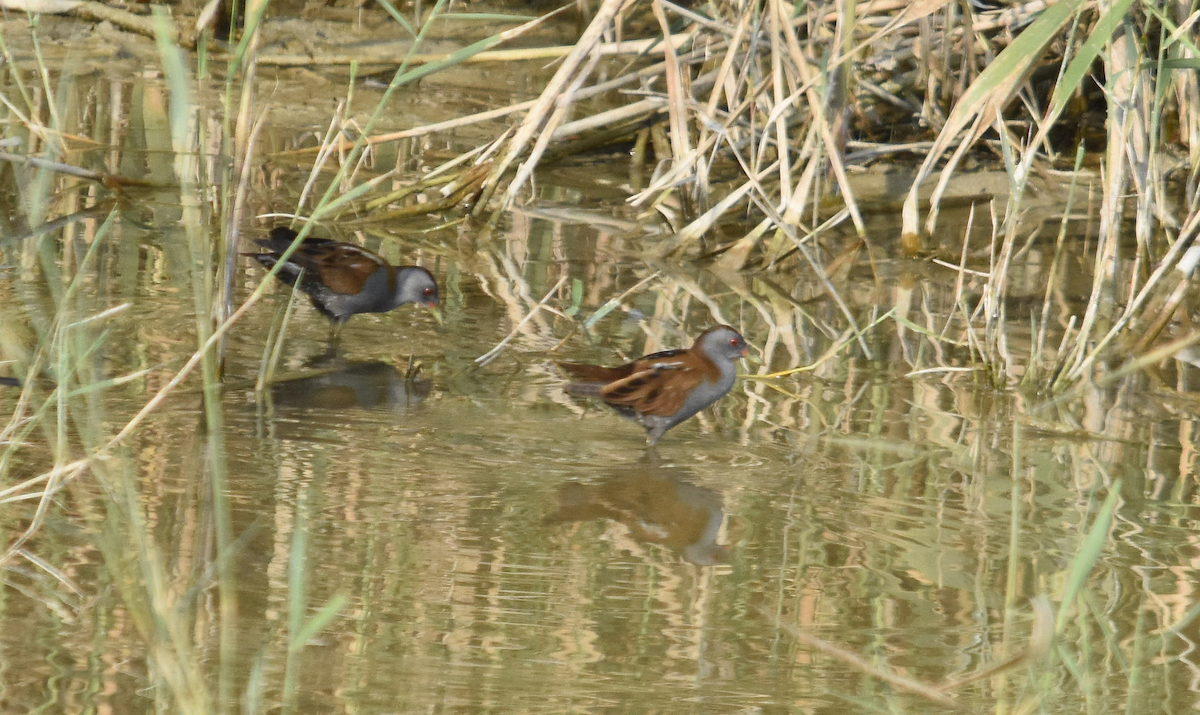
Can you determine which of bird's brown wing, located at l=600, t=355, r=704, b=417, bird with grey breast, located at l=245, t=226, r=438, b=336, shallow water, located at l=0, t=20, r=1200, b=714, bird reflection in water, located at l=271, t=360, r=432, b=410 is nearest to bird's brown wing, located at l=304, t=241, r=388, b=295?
bird with grey breast, located at l=245, t=226, r=438, b=336

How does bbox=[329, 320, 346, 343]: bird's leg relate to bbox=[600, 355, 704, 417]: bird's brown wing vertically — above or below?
above

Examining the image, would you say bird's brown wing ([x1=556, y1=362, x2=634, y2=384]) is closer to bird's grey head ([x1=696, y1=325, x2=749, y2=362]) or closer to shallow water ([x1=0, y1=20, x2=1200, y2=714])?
shallow water ([x1=0, y1=20, x2=1200, y2=714])

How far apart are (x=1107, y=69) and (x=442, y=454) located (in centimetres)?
278

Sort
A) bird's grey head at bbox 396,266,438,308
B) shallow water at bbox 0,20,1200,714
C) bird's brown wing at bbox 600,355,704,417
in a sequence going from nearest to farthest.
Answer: shallow water at bbox 0,20,1200,714 < bird's brown wing at bbox 600,355,704,417 < bird's grey head at bbox 396,266,438,308

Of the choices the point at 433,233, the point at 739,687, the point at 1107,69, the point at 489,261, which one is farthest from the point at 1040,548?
the point at 433,233

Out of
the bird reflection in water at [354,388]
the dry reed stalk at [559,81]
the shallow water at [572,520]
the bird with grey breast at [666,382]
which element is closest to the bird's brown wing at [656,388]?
the bird with grey breast at [666,382]

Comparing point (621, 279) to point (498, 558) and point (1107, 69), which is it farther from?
point (498, 558)

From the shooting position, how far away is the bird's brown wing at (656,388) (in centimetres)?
443

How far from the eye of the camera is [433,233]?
23.5 feet

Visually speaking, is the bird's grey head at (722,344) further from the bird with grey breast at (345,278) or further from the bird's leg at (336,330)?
the bird's leg at (336,330)

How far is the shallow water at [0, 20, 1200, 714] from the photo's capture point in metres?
2.91

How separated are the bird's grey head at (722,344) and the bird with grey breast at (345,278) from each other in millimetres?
1278

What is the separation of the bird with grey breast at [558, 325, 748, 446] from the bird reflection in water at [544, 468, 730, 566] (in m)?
0.22

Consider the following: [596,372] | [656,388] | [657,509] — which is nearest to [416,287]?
[596,372]
